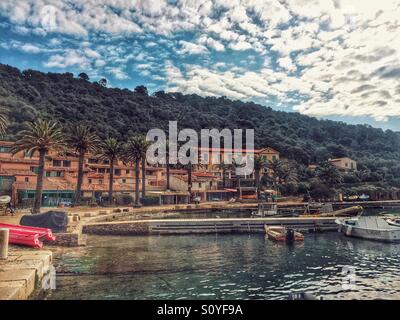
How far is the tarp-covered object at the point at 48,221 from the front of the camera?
30359 millimetres

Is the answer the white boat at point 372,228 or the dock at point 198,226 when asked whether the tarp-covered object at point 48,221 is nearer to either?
the dock at point 198,226

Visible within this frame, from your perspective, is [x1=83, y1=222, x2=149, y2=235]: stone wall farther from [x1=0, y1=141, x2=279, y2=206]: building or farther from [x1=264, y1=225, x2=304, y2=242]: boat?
[x1=0, y1=141, x2=279, y2=206]: building

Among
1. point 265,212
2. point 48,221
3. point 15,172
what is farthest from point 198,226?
point 15,172

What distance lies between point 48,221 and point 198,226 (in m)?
21.2

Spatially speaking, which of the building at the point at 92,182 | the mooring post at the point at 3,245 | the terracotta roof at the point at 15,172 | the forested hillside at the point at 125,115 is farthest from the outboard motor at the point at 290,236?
the forested hillside at the point at 125,115

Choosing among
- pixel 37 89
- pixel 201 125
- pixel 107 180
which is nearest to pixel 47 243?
pixel 107 180

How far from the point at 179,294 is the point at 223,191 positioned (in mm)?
72744

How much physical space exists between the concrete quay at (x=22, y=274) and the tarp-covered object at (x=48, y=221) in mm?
11572

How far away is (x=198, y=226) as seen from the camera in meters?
45.3

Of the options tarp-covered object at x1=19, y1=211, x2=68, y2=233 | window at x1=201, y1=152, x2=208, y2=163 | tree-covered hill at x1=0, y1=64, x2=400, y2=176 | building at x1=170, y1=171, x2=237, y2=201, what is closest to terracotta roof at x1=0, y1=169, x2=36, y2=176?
tarp-covered object at x1=19, y1=211, x2=68, y2=233

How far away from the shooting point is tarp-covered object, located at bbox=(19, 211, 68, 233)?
30359mm

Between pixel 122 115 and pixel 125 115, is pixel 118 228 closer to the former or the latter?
pixel 122 115

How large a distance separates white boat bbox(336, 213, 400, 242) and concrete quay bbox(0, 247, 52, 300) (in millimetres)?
37992

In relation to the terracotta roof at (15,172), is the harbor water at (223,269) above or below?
below
